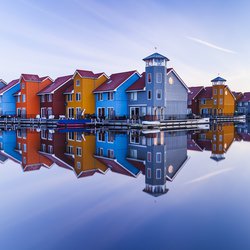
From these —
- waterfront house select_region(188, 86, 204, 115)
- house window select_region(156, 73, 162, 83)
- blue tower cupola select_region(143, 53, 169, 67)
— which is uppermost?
blue tower cupola select_region(143, 53, 169, 67)

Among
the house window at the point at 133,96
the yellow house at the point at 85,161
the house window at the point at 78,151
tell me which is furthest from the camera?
the house window at the point at 133,96

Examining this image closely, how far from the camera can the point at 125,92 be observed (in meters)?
51.6

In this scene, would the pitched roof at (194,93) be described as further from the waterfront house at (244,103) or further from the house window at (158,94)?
the waterfront house at (244,103)

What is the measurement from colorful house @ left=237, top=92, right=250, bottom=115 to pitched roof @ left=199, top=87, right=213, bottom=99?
107 feet

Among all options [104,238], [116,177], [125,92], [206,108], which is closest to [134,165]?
[116,177]

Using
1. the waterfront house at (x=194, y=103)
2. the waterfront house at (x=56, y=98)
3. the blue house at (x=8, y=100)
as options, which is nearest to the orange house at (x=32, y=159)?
the waterfront house at (x=56, y=98)

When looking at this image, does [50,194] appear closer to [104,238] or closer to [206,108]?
[104,238]

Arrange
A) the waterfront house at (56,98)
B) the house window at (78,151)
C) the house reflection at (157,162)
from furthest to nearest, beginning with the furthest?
the waterfront house at (56,98) → the house window at (78,151) → the house reflection at (157,162)

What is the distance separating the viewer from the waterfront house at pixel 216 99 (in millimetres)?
73875

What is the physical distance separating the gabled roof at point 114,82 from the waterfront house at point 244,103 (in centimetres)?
6486

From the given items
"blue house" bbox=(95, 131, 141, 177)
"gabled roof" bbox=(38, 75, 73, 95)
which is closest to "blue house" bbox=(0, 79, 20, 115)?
"gabled roof" bbox=(38, 75, 73, 95)

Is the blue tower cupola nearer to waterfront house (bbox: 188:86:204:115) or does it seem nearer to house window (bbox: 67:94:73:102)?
house window (bbox: 67:94:73:102)

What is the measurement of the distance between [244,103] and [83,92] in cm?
7156

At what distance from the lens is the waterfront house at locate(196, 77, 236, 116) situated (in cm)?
7388
